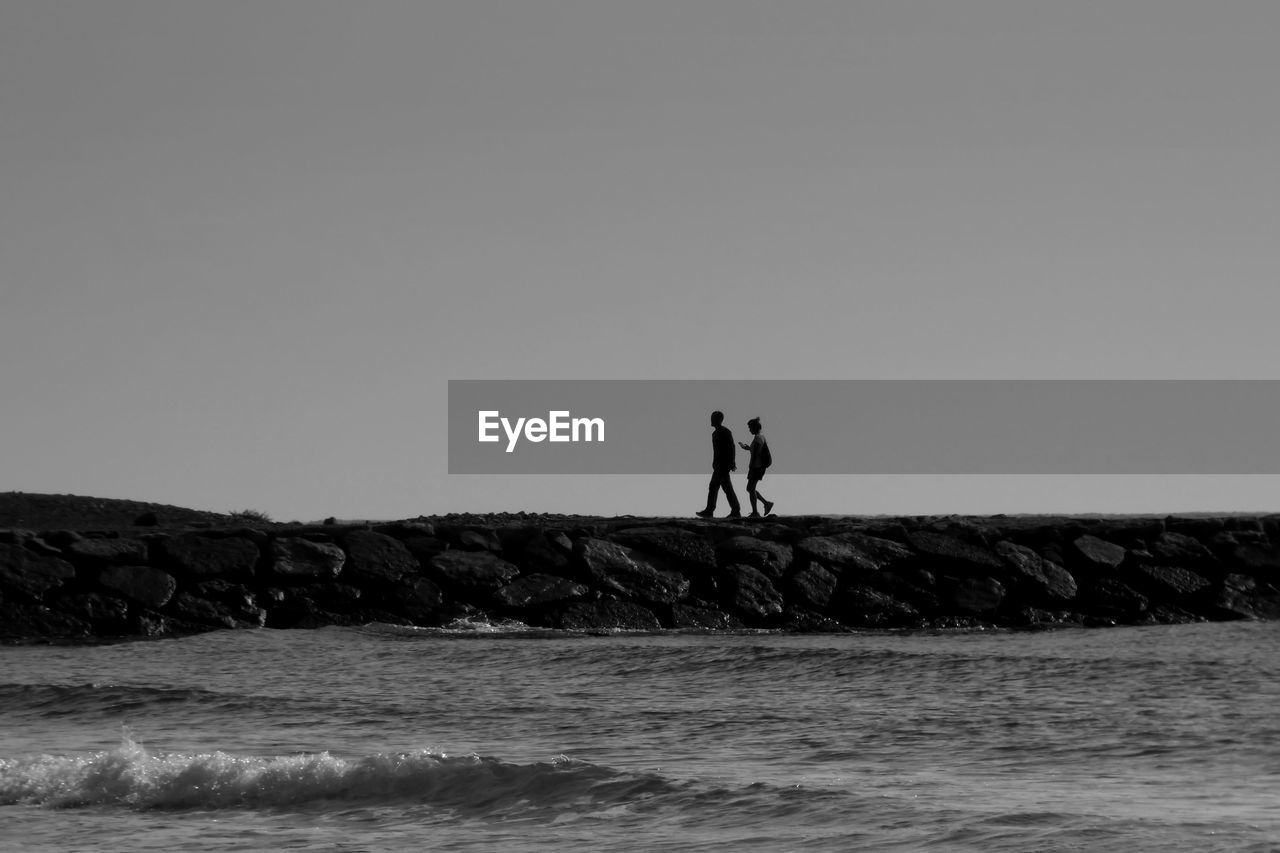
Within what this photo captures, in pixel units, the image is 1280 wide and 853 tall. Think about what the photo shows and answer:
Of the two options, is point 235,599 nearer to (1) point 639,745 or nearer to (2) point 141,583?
(2) point 141,583

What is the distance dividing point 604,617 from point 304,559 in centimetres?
334

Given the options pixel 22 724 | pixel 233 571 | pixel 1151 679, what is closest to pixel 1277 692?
pixel 1151 679

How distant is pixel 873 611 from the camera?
18.1m

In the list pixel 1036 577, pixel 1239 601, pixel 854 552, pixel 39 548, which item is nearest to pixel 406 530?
pixel 39 548

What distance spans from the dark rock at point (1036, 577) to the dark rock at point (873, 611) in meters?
1.33

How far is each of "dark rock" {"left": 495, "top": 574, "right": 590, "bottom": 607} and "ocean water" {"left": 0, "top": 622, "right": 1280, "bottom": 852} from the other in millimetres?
1604

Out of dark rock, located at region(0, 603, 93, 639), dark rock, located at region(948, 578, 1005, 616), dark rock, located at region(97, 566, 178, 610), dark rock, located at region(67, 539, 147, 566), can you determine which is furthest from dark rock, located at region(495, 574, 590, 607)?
dark rock, located at region(0, 603, 93, 639)

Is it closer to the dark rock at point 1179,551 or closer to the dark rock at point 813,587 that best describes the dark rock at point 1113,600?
the dark rock at point 1179,551

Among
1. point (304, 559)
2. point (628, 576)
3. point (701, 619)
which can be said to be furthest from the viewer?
point (628, 576)

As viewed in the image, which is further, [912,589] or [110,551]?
[912,589]

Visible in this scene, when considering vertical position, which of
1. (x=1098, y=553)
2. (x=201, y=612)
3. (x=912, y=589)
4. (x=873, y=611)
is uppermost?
(x=1098, y=553)

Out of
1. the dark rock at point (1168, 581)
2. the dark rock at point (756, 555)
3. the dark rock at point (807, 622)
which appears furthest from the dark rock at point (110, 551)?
the dark rock at point (1168, 581)

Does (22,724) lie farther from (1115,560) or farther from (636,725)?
(1115,560)

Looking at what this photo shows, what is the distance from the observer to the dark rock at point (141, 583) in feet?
55.5
